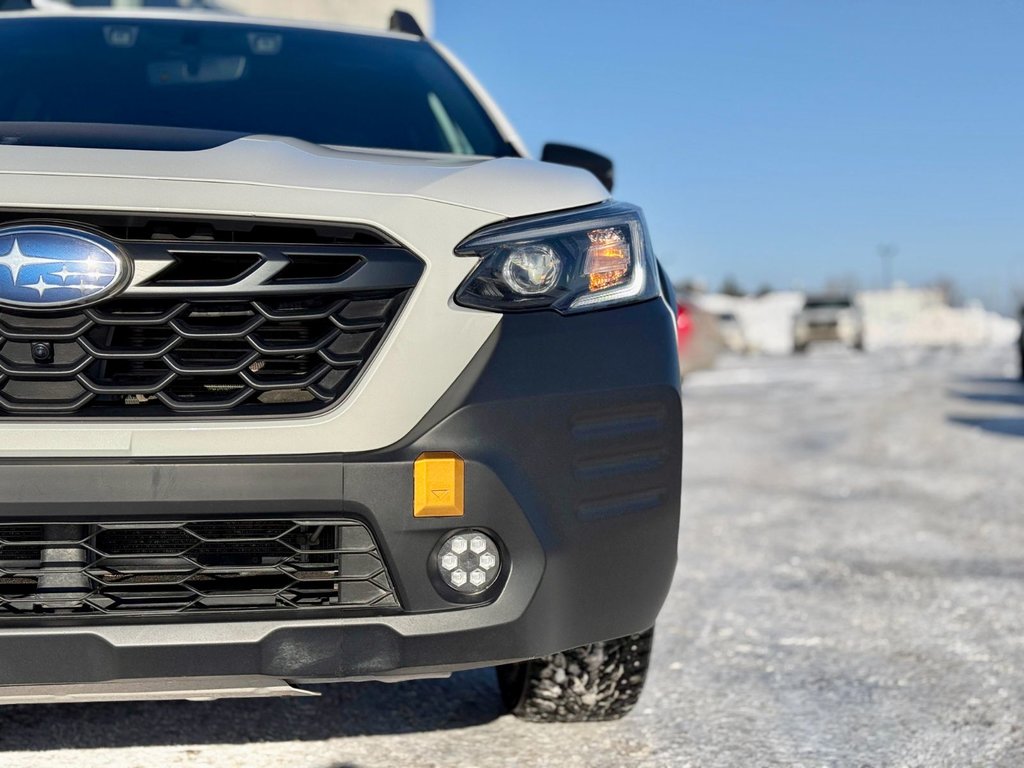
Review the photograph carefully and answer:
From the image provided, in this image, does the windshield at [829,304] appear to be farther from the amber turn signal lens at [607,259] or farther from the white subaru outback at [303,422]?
the white subaru outback at [303,422]

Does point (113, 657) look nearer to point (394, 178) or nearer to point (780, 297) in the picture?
point (394, 178)

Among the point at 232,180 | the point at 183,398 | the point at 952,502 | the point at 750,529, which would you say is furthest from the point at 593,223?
the point at 952,502

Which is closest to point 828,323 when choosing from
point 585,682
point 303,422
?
point 585,682

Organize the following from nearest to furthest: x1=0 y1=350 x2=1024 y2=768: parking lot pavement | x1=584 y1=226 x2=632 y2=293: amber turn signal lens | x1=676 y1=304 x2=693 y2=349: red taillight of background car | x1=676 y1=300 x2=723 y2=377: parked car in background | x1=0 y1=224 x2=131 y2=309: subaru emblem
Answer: x1=0 y1=224 x2=131 y2=309: subaru emblem
x1=584 y1=226 x2=632 y2=293: amber turn signal lens
x1=0 y1=350 x2=1024 y2=768: parking lot pavement
x1=676 y1=304 x2=693 y2=349: red taillight of background car
x1=676 y1=300 x2=723 y2=377: parked car in background

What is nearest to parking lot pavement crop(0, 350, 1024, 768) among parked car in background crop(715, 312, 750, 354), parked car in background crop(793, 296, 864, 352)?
parked car in background crop(715, 312, 750, 354)

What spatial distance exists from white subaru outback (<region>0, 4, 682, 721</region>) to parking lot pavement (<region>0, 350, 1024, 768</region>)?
0.55m

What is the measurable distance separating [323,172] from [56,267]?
486mm

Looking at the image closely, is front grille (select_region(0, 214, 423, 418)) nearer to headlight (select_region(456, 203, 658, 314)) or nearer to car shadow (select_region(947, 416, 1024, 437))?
headlight (select_region(456, 203, 658, 314))

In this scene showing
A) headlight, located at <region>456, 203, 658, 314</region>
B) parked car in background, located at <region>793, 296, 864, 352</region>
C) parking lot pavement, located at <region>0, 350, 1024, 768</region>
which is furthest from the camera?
parked car in background, located at <region>793, 296, 864, 352</region>

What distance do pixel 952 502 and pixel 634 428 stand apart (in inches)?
182

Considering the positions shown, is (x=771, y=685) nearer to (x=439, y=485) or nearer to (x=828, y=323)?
(x=439, y=485)

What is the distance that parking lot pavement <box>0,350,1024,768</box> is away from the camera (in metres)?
2.65

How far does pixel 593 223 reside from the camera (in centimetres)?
237

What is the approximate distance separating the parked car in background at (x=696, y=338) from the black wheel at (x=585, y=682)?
1125 cm
